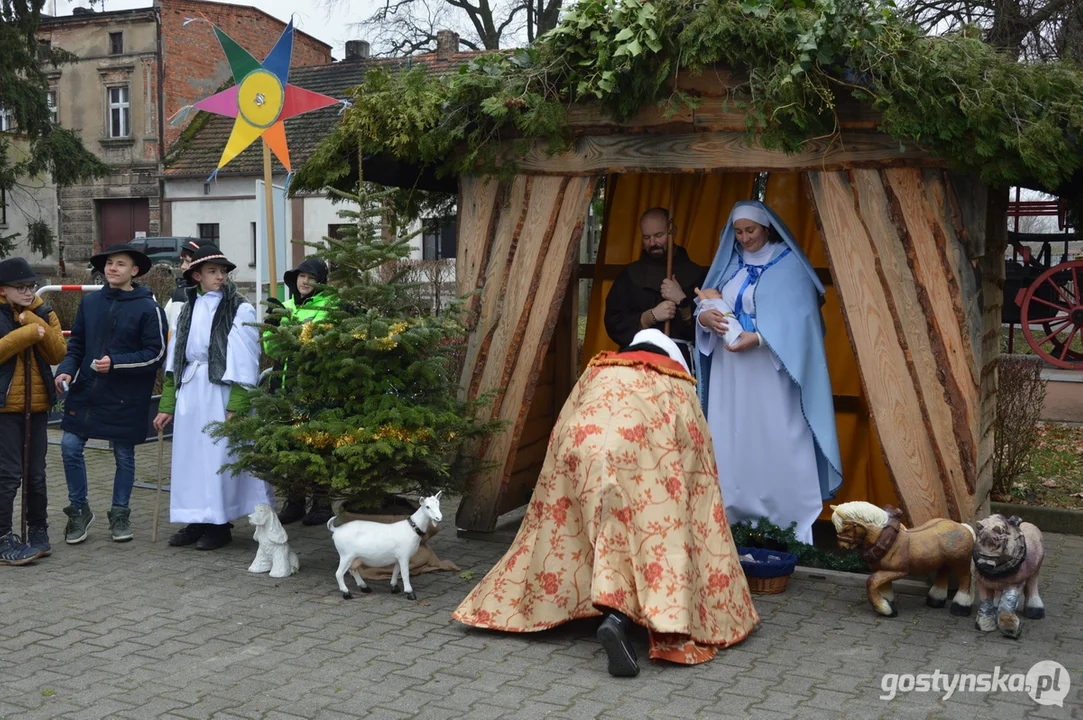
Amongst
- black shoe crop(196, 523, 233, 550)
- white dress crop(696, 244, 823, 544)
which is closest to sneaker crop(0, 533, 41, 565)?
black shoe crop(196, 523, 233, 550)

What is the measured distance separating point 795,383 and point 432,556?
7.31 feet

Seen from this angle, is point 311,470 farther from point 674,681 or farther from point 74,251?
point 74,251

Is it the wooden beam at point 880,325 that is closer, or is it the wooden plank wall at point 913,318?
the wooden plank wall at point 913,318

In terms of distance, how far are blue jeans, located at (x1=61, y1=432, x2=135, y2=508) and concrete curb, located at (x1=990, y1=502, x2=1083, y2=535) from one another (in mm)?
5722

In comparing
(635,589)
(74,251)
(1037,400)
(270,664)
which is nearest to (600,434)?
(635,589)

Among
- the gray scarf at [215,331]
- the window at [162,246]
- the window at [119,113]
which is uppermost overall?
the window at [119,113]

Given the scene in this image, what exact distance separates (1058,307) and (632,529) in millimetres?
10380

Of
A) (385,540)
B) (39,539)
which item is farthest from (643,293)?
(39,539)

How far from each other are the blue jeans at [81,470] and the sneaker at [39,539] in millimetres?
345

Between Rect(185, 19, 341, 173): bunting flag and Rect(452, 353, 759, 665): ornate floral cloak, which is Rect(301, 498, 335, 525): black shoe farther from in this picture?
Rect(452, 353, 759, 665): ornate floral cloak

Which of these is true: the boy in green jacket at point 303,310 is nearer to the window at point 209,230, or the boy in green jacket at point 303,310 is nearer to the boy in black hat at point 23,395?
the boy in black hat at point 23,395

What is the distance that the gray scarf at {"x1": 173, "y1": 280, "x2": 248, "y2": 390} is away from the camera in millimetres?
6629

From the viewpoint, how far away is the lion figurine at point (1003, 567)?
5082mm

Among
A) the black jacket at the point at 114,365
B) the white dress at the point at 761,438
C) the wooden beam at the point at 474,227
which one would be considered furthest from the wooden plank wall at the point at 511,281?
the black jacket at the point at 114,365
